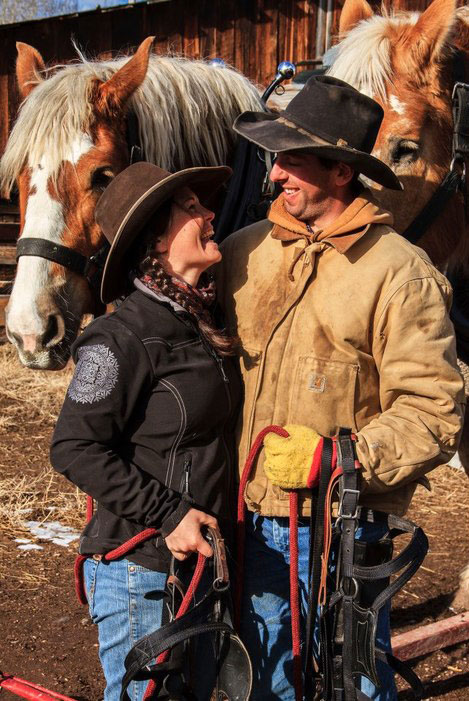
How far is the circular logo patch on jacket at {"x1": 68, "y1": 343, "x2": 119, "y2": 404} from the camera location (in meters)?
1.81

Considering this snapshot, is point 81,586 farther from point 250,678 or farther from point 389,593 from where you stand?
point 389,593

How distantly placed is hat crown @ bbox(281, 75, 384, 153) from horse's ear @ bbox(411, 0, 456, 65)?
1.24 m

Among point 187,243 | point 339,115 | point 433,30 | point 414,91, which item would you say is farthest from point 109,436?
point 433,30

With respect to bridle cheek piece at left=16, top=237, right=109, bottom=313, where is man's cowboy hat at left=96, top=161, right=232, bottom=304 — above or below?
above

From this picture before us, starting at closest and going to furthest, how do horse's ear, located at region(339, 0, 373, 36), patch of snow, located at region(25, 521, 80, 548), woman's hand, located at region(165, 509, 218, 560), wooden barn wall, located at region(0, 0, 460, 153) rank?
woman's hand, located at region(165, 509, 218, 560), horse's ear, located at region(339, 0, 373, 36), patch of snow, located at region(25, 521, 80, 548), wooden barn wall, located at region(0, 0, 460, 153)

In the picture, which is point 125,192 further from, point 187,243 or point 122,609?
point 122,609

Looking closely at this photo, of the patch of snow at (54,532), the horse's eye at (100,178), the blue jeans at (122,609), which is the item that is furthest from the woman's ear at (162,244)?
the patch of snow at (54,532)

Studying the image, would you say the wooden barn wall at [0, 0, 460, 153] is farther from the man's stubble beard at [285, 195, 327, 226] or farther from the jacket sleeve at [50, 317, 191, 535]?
the jacket sleeve at [50, 317, 191, 535]

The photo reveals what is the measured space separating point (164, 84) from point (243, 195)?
0.55 m

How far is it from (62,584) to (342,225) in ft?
8.27

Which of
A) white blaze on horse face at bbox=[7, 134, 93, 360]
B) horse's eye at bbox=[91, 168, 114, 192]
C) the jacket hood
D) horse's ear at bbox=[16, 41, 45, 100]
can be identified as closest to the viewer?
the jacket hood

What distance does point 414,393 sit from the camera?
1.94m

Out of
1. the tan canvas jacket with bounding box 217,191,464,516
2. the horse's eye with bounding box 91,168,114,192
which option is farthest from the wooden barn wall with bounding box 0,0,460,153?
the tan canvas jacket with bounding box 217,191,464,516

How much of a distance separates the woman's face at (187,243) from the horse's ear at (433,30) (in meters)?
1.61
